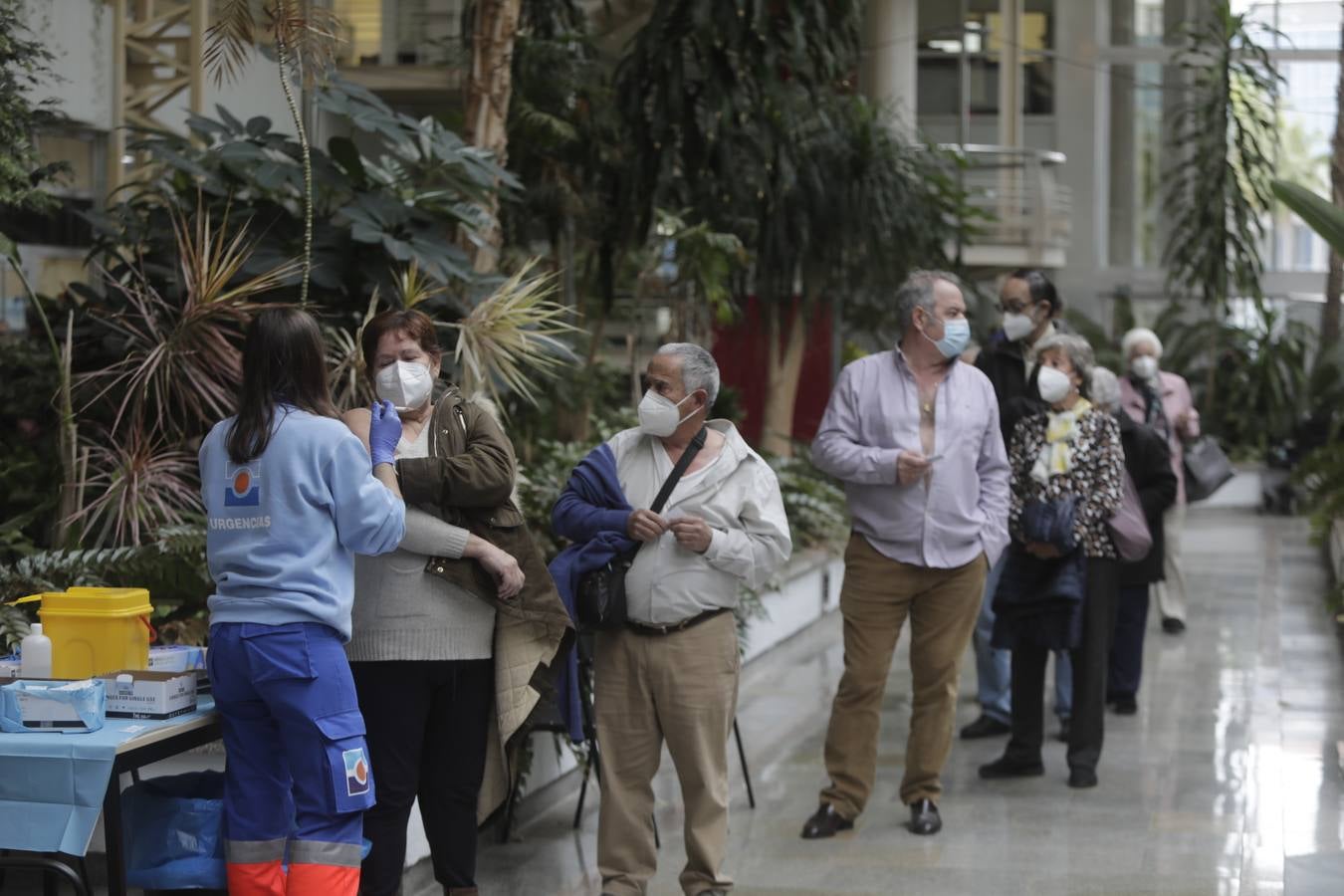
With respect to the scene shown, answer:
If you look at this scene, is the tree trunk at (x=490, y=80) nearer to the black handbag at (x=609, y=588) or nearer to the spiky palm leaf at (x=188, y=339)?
the spiky palm leaf at (x=188, y=339)

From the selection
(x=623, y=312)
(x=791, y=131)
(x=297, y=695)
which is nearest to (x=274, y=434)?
(x=297, y=695)

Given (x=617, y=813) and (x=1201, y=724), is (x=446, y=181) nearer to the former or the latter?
(x=617, y=813)

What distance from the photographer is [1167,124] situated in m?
26.8

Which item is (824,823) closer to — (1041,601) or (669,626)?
(1041,601)

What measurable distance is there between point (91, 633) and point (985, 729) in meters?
4.44

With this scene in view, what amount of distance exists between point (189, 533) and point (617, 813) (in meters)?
1.61

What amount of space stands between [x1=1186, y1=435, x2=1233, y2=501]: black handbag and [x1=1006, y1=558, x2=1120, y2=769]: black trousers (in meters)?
3.09

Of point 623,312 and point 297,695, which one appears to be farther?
point 623,312

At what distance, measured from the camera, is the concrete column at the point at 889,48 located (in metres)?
17.9

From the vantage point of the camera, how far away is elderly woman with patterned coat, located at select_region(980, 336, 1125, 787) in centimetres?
632

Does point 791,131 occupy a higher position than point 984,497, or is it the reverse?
point 791,131

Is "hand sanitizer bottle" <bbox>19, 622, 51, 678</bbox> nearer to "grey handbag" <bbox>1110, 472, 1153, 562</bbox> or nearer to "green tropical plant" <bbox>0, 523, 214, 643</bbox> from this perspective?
"green tropical plant" <bbox>0, 523, 214, 643</bbox>

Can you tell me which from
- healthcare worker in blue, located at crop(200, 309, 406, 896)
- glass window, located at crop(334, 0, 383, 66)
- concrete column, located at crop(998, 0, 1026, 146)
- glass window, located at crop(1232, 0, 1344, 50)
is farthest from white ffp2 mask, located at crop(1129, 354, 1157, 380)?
glass window, located at crop(1232, 0, 1344, 50)

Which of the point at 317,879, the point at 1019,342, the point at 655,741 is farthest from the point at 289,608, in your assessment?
the point at 1019,342
